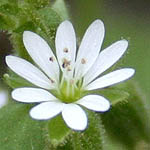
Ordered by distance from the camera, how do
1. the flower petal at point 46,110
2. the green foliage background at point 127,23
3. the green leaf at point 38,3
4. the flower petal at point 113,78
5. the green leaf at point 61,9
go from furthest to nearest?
1. the green foliage background at point 127,23
2. the green leaf at point 61,9
3. the green leaf at point 38,3
4. the flower petal at point 113,78
5. the flower petal at point 46,110

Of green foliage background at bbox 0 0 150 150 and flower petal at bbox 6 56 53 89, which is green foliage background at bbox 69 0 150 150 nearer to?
green foliage background at bbox 0 0 150 150

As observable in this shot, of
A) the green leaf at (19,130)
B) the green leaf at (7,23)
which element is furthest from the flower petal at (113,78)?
the green leaf at (7,23)

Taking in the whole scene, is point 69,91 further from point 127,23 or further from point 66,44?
point 127,23

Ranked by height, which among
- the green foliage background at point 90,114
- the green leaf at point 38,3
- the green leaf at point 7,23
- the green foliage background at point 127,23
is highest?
the green leaf at point 38,3

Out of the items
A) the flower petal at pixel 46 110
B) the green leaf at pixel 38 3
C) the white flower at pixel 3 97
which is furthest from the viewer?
the white flower at pixel 3 97

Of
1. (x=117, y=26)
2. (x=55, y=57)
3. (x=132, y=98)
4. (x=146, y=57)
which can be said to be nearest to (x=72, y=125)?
(x=55, y=57)

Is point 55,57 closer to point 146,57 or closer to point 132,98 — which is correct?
point 132,98

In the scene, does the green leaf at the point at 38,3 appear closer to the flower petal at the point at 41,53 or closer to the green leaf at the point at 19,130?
the flower petal at the point at 41,53
